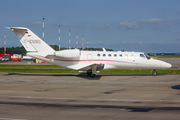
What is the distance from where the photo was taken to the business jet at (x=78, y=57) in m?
23.8

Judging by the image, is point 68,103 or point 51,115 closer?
point 51,115

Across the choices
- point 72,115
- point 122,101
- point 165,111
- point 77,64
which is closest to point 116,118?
point 72,115

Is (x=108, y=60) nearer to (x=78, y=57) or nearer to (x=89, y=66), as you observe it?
(x=89, y=66)

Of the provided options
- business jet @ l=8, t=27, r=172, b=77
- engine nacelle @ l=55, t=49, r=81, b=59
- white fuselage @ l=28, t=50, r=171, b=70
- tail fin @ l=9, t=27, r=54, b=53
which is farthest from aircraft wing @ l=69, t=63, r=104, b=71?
tail fin @ l=9, t=27, r=54, b=53

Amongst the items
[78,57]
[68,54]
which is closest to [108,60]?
[78,57]

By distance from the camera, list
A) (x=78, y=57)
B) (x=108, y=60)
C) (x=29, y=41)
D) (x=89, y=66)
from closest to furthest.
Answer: (x=89, y=66), (x=29, y=41), (x=78, y=57), (x=108, y=60)

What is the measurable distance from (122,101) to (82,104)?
2.36 m

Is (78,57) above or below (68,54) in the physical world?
below

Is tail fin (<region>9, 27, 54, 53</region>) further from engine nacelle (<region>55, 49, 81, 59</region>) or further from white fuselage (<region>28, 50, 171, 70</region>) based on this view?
engine nacelle (<region>55, 49, 81, 59</region>)

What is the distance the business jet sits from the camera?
78.0 ft

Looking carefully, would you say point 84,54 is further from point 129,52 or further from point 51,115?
point 51,115

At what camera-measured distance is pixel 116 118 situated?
826 centimetres

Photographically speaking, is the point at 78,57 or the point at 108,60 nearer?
the point at 78,57

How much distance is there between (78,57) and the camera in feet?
79.4
